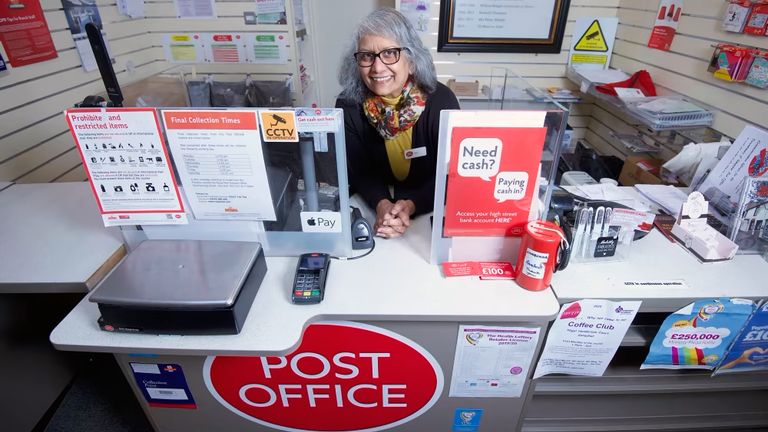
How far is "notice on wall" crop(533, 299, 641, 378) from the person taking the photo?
103 centimetres

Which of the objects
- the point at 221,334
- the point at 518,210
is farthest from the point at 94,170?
the point at 518,210

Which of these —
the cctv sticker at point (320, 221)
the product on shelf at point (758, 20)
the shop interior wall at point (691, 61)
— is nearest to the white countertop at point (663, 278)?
the cctv sticker at point (320, 221)

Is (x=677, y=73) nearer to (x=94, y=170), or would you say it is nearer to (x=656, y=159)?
(x=656, y=159)

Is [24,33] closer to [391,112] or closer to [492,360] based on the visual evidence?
[391,112]

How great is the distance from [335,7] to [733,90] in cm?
267

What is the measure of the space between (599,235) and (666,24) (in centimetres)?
181

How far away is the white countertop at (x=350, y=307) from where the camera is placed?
89cm

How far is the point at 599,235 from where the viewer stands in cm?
110

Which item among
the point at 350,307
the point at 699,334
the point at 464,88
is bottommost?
the point at 699,334

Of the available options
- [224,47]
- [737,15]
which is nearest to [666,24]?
[737,15]

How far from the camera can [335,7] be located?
3170 mm

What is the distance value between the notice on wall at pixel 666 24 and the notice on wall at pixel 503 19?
68 centimetres

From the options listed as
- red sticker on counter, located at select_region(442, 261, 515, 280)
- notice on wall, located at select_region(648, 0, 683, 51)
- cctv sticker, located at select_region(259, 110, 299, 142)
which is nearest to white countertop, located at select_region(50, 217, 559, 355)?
red sticker on counter, located at select_region(442, 261, 515, 280)

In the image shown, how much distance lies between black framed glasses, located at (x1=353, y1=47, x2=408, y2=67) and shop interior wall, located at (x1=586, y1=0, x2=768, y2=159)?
1485mm
